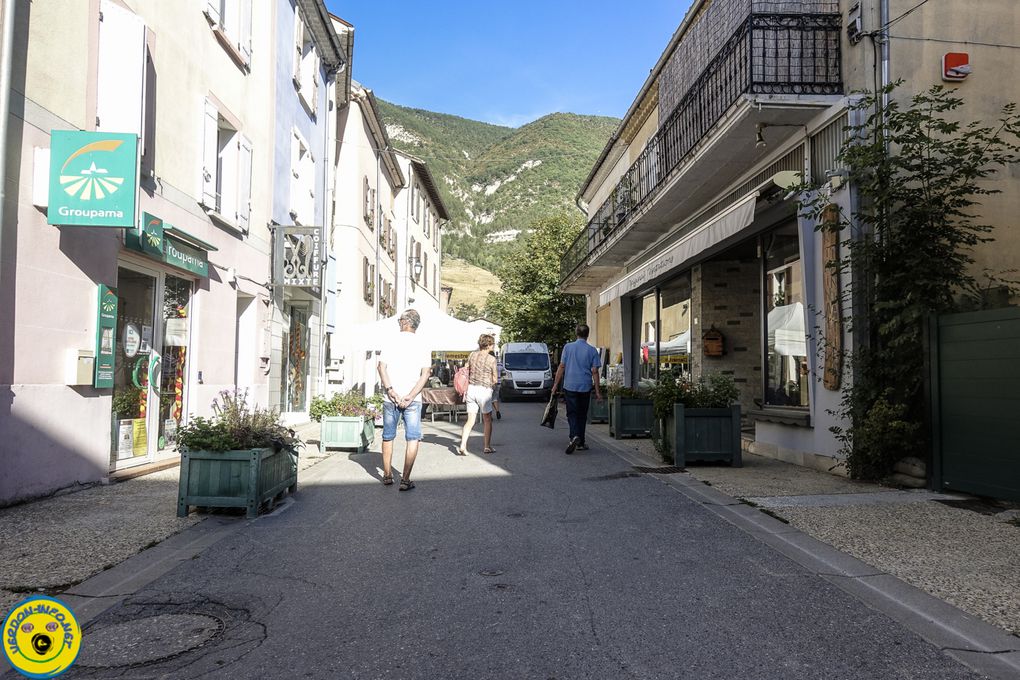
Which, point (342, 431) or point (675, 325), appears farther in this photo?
point (675, 325)

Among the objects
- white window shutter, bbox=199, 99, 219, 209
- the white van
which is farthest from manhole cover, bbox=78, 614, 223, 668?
the white van

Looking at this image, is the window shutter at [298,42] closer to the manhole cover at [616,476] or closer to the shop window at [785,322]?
the shop window at [785,322]

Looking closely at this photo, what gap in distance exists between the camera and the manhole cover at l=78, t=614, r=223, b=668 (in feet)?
10.4

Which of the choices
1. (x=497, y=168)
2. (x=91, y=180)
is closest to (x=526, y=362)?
(x=91, y=180)

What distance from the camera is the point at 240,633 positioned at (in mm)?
3484

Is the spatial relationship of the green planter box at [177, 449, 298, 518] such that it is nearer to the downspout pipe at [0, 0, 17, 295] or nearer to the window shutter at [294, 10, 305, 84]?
the downspout pipe at [0, 0, 17, 295]

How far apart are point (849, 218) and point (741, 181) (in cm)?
338

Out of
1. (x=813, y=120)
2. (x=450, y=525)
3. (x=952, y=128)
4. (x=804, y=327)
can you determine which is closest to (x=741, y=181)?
(x=813, y=120)

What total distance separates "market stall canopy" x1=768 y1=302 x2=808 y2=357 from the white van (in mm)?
15424

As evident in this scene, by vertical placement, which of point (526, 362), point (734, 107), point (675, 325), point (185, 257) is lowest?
point (526, 362)

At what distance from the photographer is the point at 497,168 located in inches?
5379

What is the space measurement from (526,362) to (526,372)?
545 mm

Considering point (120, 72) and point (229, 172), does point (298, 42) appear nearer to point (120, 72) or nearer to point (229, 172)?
point (229, 172)

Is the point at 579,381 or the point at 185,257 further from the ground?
the point at 185,257
